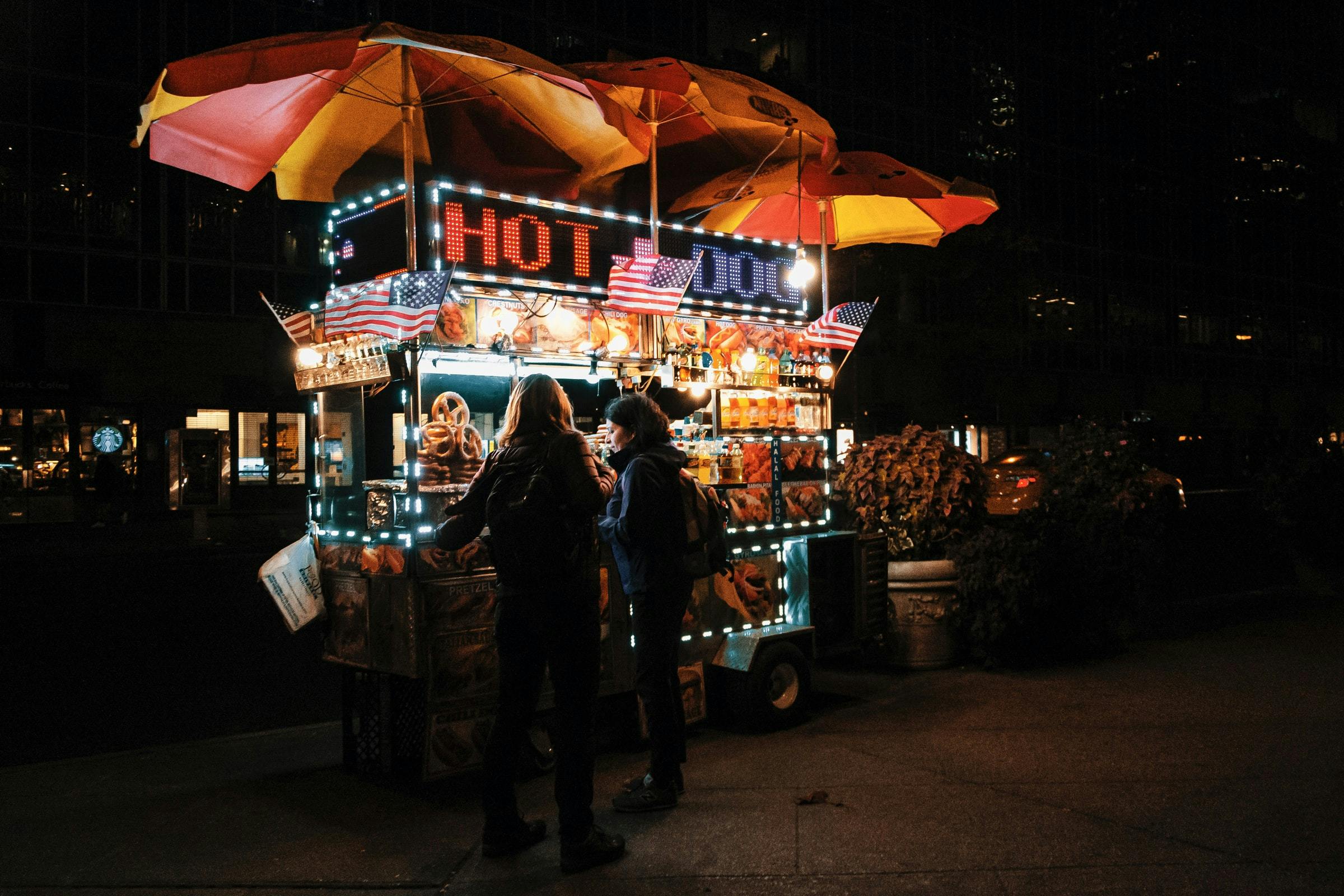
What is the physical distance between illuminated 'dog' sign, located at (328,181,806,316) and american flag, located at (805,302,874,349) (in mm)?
953

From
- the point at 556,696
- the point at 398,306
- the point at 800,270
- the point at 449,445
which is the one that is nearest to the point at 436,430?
the point at 449,445

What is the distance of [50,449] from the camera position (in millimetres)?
26297

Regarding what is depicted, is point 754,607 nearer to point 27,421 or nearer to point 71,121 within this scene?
point 27,421

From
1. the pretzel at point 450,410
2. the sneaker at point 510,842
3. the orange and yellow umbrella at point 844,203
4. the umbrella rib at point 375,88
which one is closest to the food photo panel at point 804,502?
the orange and yellow umbrella at point 844,203

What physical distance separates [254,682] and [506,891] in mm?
5113

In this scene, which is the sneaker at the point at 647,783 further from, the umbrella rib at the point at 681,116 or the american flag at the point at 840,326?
the umbrella rib at the point at 681,116

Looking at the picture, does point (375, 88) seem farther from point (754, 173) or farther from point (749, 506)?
point (749, 506)

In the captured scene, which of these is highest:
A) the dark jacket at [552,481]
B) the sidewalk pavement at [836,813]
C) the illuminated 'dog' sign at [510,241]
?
the illuminated 'dog' sign at [510,241]

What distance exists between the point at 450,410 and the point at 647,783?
92.7 inches

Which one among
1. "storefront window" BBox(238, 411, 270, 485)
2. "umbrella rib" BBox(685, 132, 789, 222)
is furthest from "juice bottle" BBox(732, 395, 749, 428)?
"storefront window" BBox(238, 411, 270, 485)

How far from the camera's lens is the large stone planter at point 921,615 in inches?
320

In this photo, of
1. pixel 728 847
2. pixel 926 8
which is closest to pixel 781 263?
pixel 728 847

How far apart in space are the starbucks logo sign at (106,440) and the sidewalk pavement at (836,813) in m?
23.2

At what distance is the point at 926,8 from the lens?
40.3m
